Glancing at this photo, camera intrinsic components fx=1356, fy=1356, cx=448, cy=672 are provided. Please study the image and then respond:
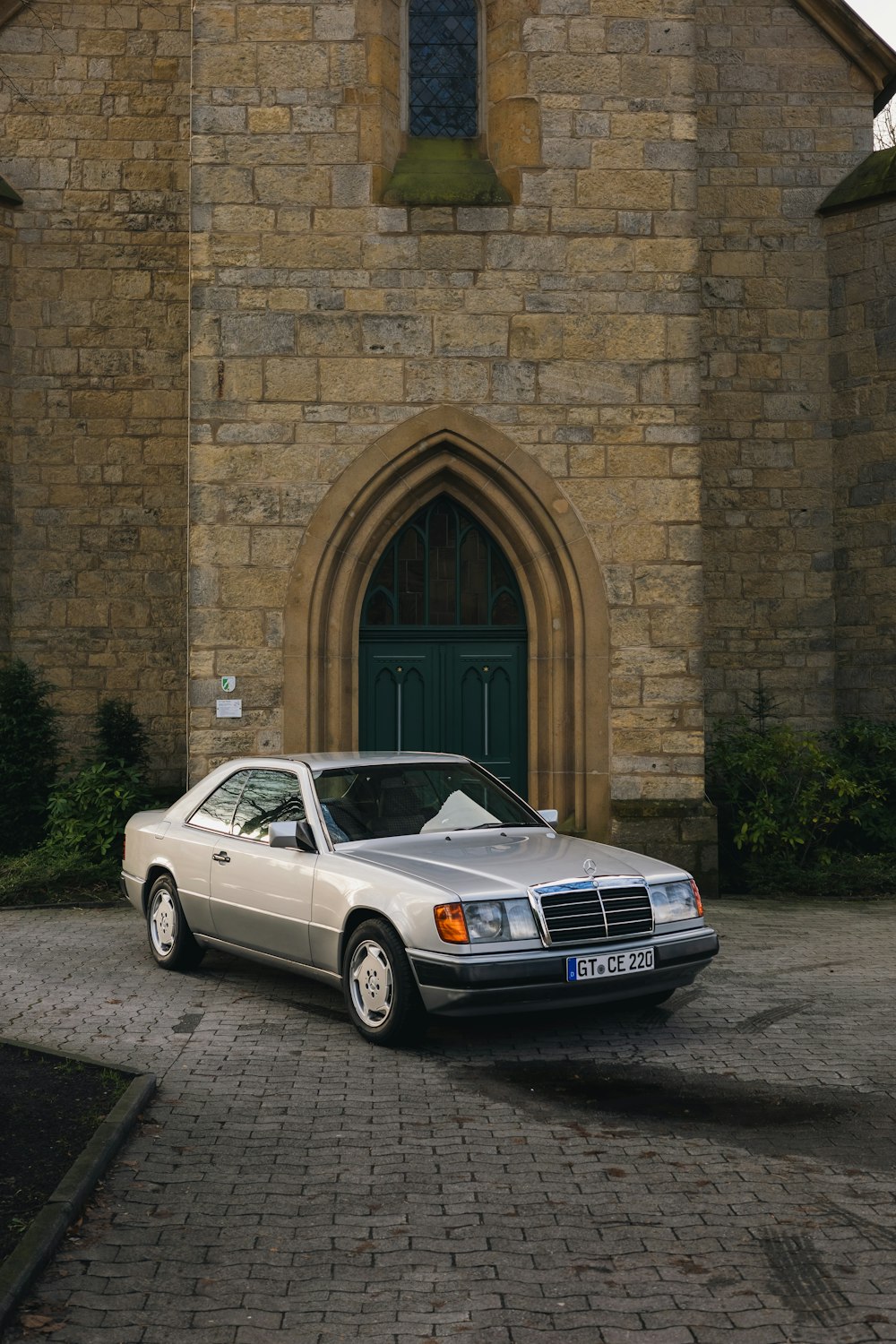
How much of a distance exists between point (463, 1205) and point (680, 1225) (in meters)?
0.71

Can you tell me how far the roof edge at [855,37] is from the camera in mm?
14766

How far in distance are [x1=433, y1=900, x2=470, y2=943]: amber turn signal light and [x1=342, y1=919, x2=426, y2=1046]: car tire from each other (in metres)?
0.27

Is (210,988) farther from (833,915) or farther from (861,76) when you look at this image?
(861,76)

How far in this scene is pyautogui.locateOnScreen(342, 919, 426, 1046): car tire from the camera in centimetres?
643

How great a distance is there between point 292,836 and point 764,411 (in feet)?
31.0

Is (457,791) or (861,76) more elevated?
(861,76)

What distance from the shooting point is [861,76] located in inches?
592

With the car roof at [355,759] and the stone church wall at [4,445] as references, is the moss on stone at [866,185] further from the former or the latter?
the car roof at [355,759]

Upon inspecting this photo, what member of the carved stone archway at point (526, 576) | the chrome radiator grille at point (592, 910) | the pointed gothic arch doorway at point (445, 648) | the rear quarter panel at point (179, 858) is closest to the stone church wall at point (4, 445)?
the carved stone archway at point (526, 576)

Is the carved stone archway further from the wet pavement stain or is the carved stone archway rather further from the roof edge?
the roof edge

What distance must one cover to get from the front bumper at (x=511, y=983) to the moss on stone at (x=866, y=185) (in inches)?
424

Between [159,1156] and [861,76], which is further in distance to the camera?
[861,76]

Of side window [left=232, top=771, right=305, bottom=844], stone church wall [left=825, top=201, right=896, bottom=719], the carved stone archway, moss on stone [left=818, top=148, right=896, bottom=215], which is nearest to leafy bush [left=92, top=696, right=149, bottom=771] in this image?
the carved stone archway

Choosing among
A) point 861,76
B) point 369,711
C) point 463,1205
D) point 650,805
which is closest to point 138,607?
point 369,711
